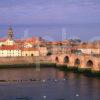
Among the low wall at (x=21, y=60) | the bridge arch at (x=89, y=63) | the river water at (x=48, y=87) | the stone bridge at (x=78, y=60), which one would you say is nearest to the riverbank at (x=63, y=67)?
the stone bridge at (x=78, y=60)

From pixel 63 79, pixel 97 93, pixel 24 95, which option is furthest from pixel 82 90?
pixel 63 79

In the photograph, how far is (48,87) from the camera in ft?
107

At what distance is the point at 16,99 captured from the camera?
27.2 m

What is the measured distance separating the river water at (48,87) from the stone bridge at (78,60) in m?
3.44

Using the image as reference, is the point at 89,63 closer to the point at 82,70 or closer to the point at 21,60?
the point at 82,70

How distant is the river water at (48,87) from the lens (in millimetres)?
28627

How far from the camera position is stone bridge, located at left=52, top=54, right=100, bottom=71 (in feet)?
138

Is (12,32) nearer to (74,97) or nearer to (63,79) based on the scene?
(63,79)

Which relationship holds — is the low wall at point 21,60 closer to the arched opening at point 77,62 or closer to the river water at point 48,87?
the arched opening at point 77,62

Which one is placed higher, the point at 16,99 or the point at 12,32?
the point at 12,32

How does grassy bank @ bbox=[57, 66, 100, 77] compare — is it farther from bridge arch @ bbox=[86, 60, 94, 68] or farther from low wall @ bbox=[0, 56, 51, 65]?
low wall @ bbox=[0, 56, 51, 65]

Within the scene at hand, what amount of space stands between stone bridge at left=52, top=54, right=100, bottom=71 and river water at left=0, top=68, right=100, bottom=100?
11.3ft

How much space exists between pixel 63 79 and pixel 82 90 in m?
6.87

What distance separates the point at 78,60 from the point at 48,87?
53.1ft
